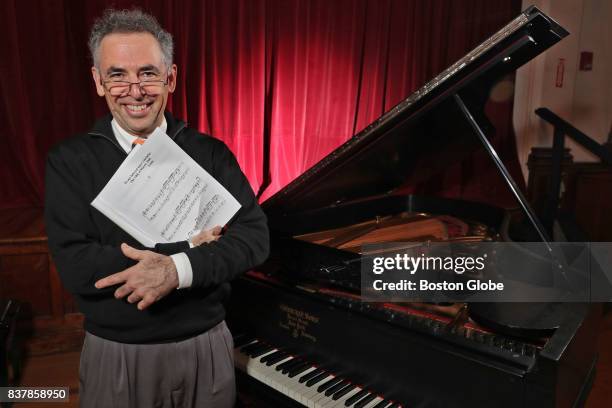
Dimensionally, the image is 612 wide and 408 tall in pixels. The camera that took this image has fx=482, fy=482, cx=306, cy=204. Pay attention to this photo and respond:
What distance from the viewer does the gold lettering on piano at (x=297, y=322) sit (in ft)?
4.76

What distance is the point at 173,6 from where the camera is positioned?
11.7 feet

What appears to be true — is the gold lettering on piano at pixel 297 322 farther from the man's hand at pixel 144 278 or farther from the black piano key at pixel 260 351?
the man's hand at pixel 144 278

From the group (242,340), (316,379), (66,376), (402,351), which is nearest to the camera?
(402,351)

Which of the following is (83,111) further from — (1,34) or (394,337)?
(394,337)

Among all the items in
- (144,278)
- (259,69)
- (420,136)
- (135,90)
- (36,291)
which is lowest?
(36,291)

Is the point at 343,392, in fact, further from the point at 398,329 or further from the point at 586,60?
the point at 586,60

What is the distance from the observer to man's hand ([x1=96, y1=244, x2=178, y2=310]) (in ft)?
3.23

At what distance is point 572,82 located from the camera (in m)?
4.84

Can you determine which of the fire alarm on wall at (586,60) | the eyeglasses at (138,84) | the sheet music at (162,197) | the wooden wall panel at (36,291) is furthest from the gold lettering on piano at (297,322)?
the fire alarm on wall at (586,60)

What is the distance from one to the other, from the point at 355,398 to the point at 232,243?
57 cm

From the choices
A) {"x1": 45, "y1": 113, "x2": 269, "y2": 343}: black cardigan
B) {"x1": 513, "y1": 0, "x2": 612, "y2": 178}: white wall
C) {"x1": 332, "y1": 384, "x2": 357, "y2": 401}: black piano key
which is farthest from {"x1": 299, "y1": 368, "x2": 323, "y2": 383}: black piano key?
{"x1": 513, "y1": 0, "x2": 612, "y2": 178}: white wall

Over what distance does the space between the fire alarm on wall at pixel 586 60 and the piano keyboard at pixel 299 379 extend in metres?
4.68

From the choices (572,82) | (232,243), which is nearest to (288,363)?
(232,243)

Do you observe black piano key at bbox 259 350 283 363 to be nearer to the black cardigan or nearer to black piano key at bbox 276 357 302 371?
black piano key at bbox 276 357 302 371
